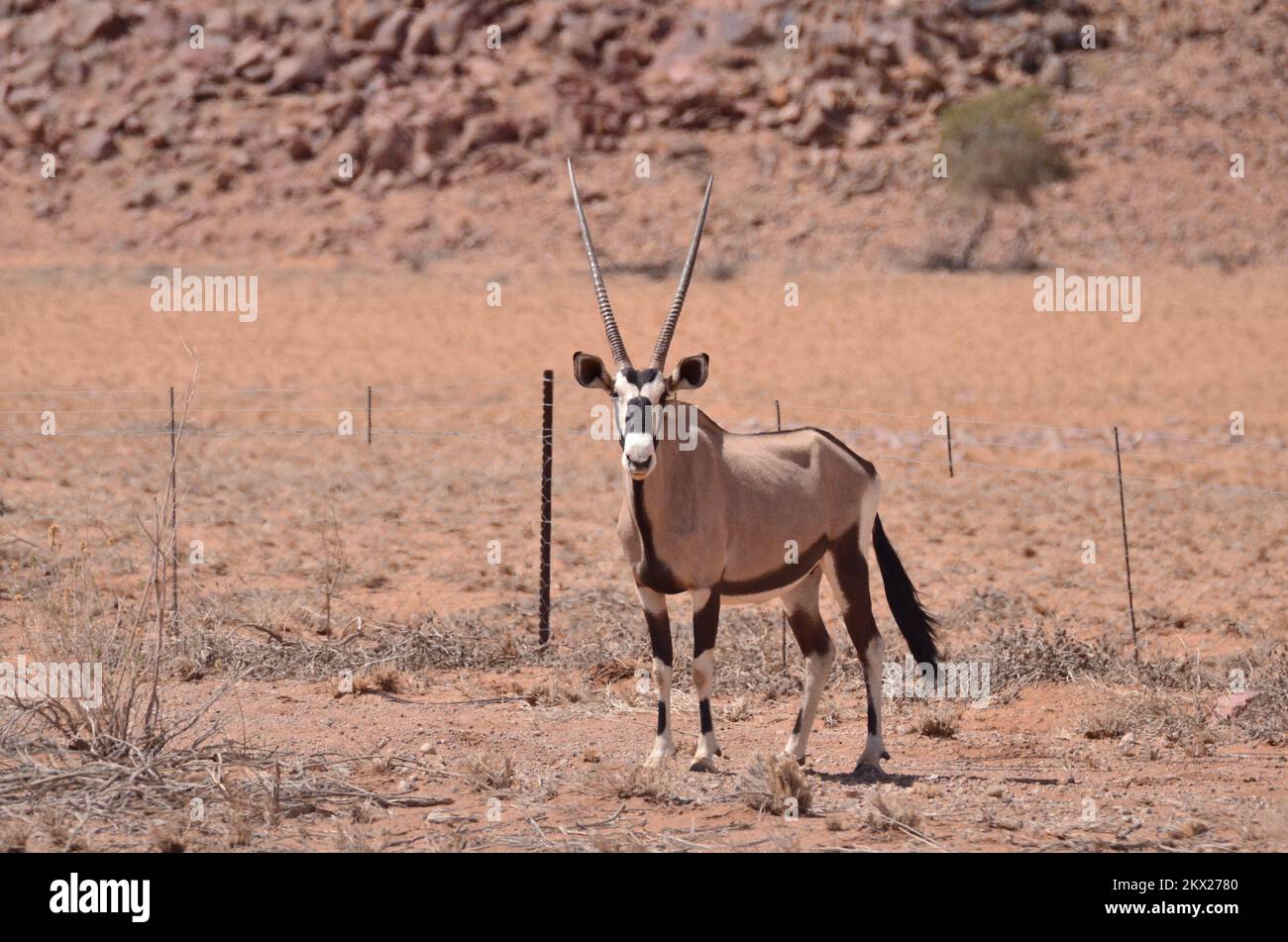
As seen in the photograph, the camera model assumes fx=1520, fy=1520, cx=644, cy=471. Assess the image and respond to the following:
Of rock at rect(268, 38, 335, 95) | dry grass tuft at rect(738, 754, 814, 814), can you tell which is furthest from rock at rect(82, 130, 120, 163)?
dry grass tuft at rect(738, 754, 814, 814)

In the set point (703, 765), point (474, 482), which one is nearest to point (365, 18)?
point (474, 482)

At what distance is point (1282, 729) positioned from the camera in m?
8.47

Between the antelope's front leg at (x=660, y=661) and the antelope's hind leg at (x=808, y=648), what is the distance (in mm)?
670

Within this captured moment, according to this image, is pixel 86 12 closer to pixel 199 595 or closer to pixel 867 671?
pixel 199 595

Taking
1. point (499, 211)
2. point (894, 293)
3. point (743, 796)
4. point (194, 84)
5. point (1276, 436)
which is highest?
point (194, 84)

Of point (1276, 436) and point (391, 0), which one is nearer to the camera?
point (1276, 436)

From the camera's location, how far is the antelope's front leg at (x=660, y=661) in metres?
7.57

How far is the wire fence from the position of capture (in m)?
13.6

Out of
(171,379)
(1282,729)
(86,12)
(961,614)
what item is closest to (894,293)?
(171,379)

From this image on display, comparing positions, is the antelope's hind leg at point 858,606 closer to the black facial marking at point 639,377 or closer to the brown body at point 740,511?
the brown body at point 740,511

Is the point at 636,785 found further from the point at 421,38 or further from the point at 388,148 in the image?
the point at 421,38

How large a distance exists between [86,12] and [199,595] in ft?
171

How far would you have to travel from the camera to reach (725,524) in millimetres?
7594

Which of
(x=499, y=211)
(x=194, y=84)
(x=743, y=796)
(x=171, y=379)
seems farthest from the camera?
(x=194, y=84)
